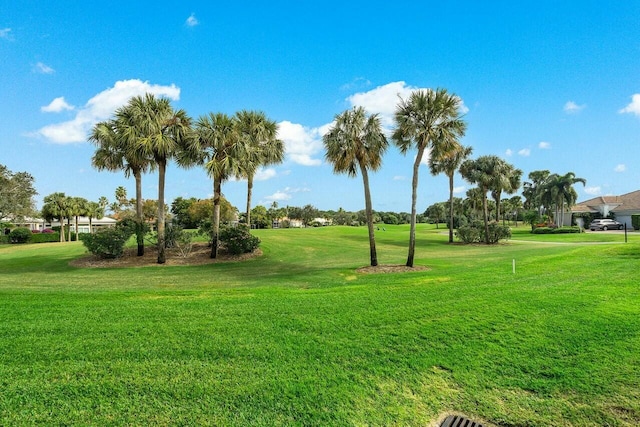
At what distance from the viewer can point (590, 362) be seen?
4.34 meters

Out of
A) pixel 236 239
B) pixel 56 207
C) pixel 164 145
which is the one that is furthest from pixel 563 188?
pixel 56 207

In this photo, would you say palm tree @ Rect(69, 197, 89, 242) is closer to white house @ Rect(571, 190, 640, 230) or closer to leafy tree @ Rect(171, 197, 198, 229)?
leafy tree @ Rect(171, 197, 198, 229)

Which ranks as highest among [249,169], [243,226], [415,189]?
[249,169]

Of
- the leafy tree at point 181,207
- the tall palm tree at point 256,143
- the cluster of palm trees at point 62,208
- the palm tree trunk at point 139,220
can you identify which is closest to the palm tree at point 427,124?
the tall palm tree at point 256,143

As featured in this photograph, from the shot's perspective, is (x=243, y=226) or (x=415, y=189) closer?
(x=415, y=189)

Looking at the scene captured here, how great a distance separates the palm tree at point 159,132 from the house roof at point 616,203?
65.4 meters

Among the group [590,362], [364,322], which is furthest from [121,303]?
[590,362]

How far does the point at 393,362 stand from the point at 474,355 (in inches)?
43.4

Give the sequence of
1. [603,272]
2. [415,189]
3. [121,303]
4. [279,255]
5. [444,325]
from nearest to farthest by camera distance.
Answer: [444,325]
[121,303]
[603,272]
[415,189]
[279,255]

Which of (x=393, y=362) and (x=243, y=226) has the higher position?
(x=243, y=226)

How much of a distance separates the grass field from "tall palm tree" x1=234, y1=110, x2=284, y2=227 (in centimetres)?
1508

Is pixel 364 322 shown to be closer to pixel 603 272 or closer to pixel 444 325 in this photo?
pixel 444 325

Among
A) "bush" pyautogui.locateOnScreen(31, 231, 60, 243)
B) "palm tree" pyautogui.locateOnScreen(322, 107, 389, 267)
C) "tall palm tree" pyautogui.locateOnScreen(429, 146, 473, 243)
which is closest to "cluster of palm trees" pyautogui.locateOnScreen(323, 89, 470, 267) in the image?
"palm tree" pyautogui.locateOnScreen(322, 107, 389, 267)

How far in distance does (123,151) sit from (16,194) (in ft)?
130
